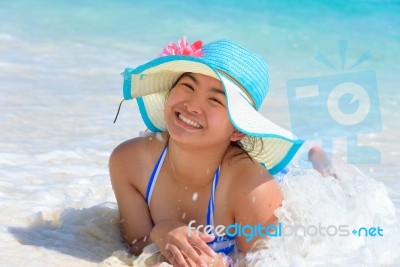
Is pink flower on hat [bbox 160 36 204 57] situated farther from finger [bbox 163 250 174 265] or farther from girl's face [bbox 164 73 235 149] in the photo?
finger [bbox 163 250 174 265]

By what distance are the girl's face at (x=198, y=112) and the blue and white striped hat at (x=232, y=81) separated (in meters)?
0.07

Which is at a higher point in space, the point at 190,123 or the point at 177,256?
the point at 190,123

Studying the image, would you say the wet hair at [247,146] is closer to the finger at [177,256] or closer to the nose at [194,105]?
the nose at [194,105]

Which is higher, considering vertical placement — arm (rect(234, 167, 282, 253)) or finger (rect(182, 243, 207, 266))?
arm (rect(234, 167, 282, 253))

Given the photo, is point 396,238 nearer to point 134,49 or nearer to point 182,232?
point 182,232

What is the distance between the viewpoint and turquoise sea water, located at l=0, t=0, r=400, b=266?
4082mm

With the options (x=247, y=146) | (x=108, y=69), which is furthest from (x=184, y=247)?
(x=108, y=69)

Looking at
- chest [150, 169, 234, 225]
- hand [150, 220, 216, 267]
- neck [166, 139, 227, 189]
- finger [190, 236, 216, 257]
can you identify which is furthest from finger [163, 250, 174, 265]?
neck [166, 139, 227, 189]

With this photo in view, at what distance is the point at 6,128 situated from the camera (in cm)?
491

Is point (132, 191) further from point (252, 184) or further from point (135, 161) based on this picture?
point (252, 184)

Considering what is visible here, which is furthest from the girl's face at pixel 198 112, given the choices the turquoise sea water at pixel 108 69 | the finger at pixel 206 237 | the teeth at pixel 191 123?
the turquoise sea water at pixel 108 69

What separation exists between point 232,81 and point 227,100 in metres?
0.17

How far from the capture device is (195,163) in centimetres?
327

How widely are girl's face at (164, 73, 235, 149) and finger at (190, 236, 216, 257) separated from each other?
0.41 m
